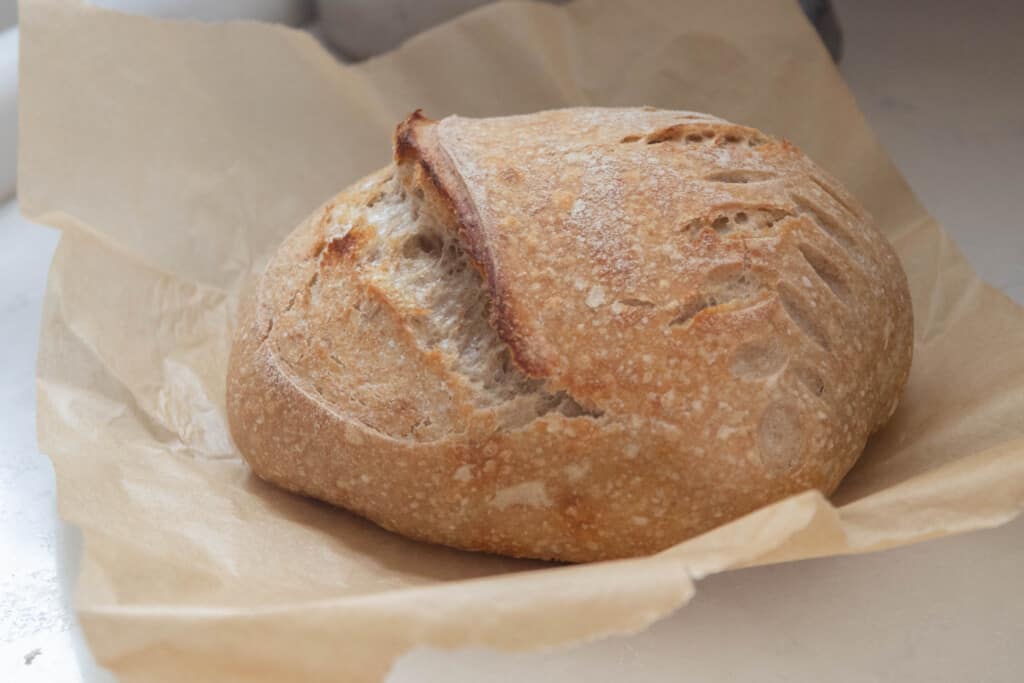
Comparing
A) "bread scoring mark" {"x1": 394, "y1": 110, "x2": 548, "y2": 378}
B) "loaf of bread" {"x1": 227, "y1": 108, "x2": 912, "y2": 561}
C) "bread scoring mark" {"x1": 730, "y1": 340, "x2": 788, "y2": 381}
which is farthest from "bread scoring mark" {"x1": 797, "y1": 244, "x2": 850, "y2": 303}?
"bread scoring mark" {"x1": 394, "y1": 110, "x2": 548, "y2": 378}

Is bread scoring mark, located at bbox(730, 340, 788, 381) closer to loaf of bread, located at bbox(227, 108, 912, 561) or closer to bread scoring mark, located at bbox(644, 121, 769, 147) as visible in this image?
loaf of bread, located at bbox(227, 108, 912, 561)

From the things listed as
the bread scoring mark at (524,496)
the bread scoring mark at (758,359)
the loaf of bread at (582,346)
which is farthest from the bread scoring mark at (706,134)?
the bread scoring mark at (524,496)

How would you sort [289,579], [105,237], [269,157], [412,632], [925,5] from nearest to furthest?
[412,632]
[289,579]
[105,237]
[269,157]
[925,5]

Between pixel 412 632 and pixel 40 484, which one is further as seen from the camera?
pixel 40 484

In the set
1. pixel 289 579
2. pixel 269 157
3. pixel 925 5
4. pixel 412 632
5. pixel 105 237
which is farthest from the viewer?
pixel 925 5

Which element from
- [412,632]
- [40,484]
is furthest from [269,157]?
[412,632]

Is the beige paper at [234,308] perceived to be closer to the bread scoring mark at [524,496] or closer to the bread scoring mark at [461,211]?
the bread scoring mark at [524,496]

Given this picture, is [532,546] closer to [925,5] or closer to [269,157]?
[269,157]
